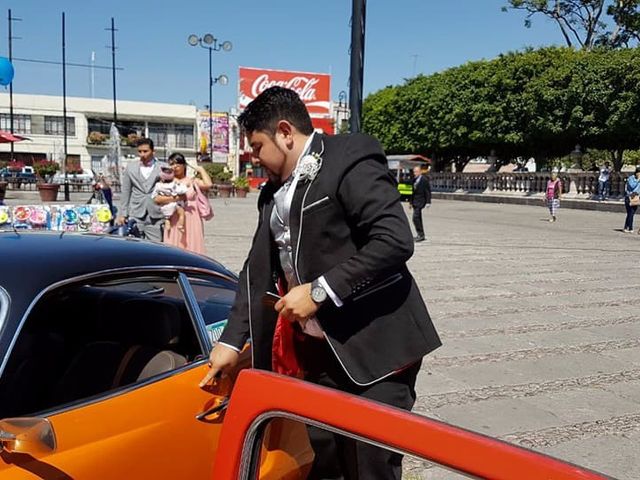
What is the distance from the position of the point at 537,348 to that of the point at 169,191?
14.6ft

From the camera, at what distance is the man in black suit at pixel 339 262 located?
1880 millimetres

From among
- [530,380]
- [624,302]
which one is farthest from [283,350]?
[624,302]

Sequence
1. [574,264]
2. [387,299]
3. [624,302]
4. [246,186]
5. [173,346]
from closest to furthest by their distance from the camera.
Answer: [387,299] → [173,346] → [624,302] → [574,264] → [246,186]

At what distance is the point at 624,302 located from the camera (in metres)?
7.45

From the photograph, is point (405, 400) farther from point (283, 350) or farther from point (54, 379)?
point (54, 379)

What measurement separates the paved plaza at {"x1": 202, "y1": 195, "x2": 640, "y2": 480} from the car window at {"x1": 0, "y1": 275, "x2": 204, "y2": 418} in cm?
119

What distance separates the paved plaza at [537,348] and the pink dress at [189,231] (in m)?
1.82

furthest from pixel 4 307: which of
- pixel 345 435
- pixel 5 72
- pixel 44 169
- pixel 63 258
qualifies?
pixel 44 169

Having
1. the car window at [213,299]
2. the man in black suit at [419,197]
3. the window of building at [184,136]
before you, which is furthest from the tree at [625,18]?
the window of building at [184,136]

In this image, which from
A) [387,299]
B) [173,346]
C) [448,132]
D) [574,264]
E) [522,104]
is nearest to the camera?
[387,299]

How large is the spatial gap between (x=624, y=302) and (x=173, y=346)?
6544 mm

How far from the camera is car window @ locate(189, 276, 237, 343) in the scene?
110 inches

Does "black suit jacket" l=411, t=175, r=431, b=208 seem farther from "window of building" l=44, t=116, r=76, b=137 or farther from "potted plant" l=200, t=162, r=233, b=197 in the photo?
"window of building" l=44, t=116, r=76, b=137

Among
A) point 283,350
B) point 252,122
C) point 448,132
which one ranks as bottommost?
point 283,350
